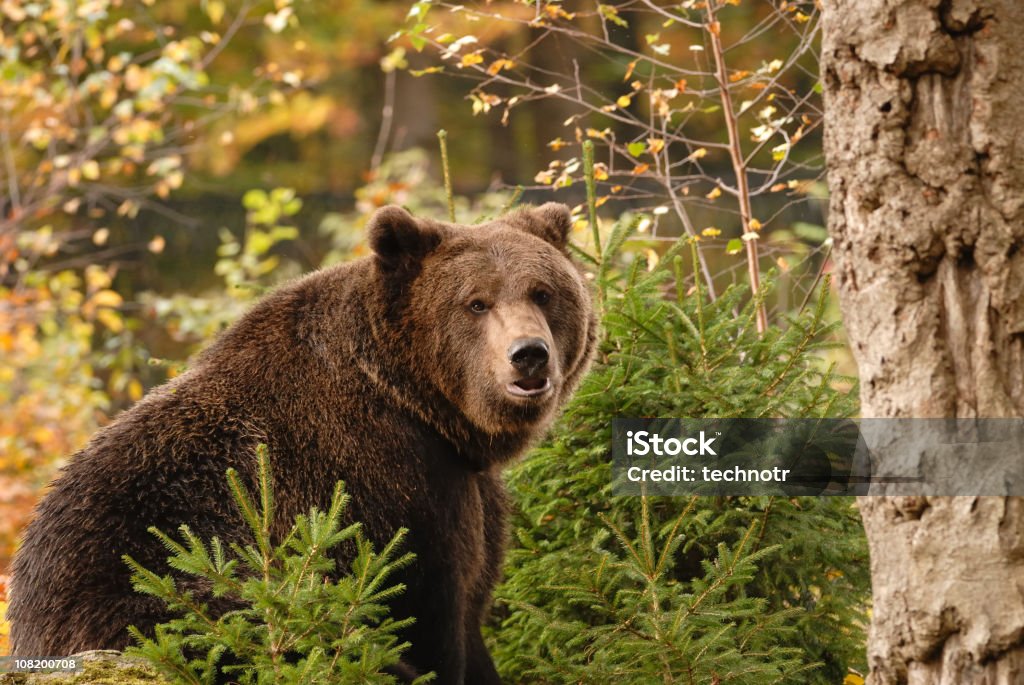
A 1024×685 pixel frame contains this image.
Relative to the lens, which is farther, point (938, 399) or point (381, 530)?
point (381, 530)

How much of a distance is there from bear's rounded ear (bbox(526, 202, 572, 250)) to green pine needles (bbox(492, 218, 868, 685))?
0.23 meters

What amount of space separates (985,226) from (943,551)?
91 cm

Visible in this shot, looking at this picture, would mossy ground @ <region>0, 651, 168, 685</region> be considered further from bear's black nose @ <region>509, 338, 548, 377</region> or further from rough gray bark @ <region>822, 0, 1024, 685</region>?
rough gray bark @ <region>822, 0, 1024, 685</region>

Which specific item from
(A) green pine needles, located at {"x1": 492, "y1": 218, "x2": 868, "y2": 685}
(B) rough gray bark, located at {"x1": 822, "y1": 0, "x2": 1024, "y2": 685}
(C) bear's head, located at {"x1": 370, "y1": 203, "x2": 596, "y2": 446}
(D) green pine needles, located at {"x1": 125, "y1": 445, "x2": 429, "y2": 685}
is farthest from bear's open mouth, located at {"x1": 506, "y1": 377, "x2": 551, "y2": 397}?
(B) rough gray bark, located at {"x1": 822, "y1": 0, "x2": 1024, "y2": 685}

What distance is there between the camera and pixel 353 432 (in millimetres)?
4508

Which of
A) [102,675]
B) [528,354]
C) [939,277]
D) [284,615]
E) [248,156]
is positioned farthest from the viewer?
[248,156]

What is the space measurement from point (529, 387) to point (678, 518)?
2.51 ft

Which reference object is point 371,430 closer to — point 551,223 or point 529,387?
point 529,387

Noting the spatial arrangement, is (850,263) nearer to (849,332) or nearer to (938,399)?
(849,332)

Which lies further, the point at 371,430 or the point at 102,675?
the point at 371,430

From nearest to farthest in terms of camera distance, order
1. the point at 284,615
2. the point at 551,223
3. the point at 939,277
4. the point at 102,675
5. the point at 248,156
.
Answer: the point at 939,277 → the point at 284,615 → the point at 102,675 → the point at 551,223 → the point at 248,156

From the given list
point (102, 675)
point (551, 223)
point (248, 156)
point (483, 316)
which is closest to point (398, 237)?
point (483, 316)

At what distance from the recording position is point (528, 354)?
4.50 meters

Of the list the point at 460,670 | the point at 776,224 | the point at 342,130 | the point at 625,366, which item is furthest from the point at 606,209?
the point at 460,670
